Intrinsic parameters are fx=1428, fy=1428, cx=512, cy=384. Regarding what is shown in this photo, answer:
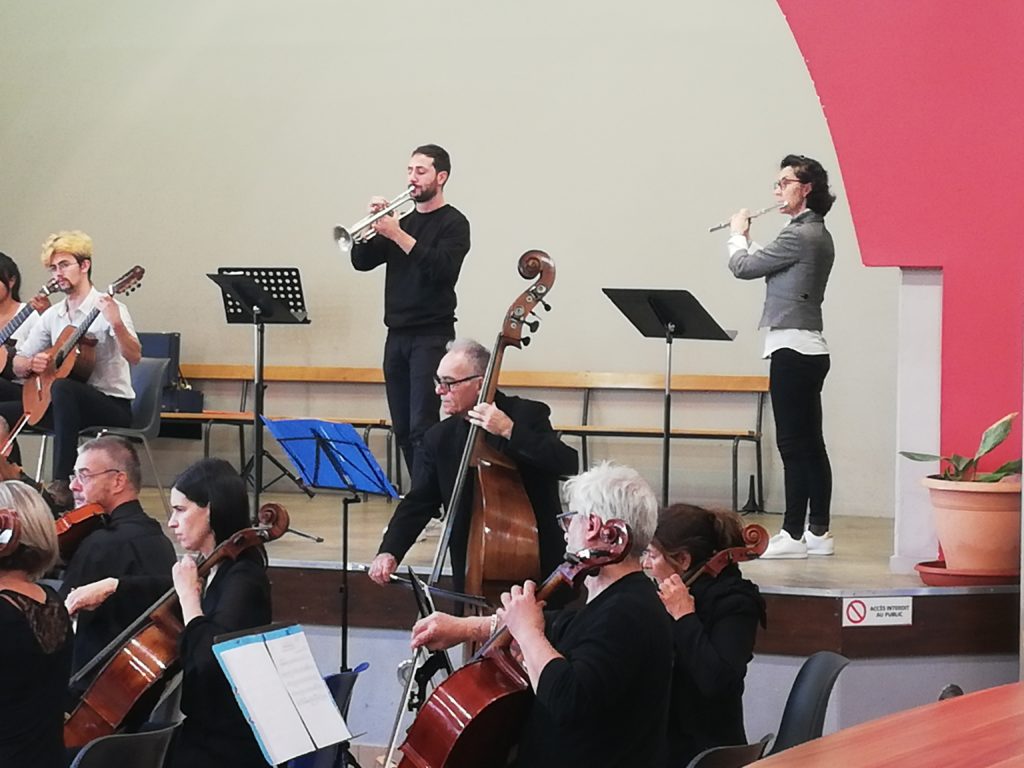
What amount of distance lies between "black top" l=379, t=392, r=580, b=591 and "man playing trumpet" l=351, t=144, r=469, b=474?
1.11m

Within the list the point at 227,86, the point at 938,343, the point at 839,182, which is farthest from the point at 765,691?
the point at 227,86

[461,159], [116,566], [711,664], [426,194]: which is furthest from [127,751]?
[461,159]

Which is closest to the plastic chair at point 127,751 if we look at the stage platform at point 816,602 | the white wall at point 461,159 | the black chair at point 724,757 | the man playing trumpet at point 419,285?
the black chair at point 724,757

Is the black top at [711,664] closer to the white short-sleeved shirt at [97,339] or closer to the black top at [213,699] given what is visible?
the black top at [213,699]

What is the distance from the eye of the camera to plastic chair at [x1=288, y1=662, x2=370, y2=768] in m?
3.07

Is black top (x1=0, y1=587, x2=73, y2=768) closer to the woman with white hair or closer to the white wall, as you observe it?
the woman with white hair

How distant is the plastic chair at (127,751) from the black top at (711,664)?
1.11 m

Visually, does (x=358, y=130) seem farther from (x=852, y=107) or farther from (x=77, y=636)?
(x=77, y=636)

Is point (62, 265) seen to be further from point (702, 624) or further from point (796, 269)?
point (702, 624)

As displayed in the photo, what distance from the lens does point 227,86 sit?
324 inches

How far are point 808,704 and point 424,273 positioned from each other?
2818 mm

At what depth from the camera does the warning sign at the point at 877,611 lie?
4570 mm

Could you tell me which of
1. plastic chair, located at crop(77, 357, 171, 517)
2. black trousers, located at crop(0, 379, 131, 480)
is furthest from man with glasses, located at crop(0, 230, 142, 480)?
plastic chair, located at crop(77, 357, 171, 517)

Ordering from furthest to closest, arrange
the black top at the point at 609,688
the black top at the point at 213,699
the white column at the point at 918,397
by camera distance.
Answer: the white column at the point at 918,397 < the black top at the point at 213,699 < the black top at the point at 609,688
